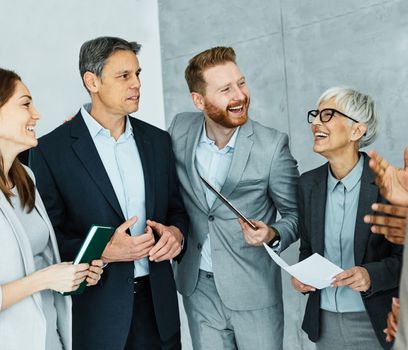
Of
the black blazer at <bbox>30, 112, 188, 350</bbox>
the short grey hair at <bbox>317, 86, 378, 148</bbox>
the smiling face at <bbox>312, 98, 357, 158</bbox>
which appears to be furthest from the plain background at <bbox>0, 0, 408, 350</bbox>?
the black blazer at <bbox>30, 112, 188, 350</bbox>

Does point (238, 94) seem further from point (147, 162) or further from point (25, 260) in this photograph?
point (25, 260)

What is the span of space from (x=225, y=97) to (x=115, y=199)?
71 centimetres

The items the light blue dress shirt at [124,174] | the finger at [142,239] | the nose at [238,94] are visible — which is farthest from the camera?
the nose at [238,94]

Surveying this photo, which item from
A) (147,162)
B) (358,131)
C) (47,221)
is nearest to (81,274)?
(47,221)

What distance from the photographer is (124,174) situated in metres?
2.92

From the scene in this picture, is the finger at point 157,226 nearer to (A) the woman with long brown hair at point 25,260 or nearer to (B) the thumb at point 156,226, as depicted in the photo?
(B) the thumb at point 156,226

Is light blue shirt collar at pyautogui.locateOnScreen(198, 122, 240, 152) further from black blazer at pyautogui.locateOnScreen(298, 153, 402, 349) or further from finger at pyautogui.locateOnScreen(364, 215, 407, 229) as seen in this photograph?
finger at pyautogui.locateOnScreen(364, 215, 407, 229)

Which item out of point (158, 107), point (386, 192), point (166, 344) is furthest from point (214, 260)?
point (158, 107)

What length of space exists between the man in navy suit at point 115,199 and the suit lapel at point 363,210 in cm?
73

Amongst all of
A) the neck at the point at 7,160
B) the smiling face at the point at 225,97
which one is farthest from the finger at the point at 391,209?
the neck at the point at 7,160

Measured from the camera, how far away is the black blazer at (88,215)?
2836 mm

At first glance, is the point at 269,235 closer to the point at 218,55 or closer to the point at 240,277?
the point at 240,277

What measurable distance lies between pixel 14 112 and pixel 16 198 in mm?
302

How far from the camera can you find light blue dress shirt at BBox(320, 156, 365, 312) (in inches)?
109
